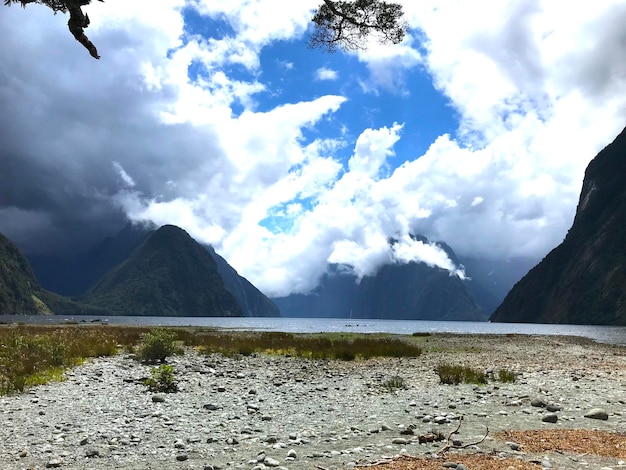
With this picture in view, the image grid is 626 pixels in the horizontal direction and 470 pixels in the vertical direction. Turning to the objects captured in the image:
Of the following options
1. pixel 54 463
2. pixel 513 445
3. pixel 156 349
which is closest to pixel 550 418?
pixel 513 445

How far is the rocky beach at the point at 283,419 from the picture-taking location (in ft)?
31.7

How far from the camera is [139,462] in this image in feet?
31.4

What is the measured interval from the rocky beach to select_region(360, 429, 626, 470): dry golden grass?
0.22 meters

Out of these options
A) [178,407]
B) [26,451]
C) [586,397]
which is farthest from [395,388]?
[26,451]

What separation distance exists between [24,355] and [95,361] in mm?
4428

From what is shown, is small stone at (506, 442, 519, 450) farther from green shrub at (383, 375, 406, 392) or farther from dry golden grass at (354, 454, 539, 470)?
green shrub at (383, 375, 406, 392)

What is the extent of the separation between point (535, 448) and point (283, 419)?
6842 millimetres

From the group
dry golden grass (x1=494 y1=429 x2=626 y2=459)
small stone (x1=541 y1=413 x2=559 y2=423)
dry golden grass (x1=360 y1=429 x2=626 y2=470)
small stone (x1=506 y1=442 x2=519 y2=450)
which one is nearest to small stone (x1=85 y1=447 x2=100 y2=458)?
dry golden grass (x1=360 y1=429 x2=626 y2=470)

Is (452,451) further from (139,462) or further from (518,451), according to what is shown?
(139,462)

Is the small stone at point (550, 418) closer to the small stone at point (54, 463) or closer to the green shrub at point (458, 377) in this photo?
the green shrub at point (458, 377)

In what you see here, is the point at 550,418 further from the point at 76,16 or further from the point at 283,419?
the point at 76,16

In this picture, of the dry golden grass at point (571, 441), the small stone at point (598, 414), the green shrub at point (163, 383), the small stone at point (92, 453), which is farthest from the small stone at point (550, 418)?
the green shrub at point (163, 383)

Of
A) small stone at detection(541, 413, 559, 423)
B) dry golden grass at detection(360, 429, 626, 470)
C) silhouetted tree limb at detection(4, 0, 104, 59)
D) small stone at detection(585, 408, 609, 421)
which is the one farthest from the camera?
small stone at detection(585, 408, 609, 421)

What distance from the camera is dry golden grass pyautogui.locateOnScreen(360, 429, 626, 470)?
8.52 m
